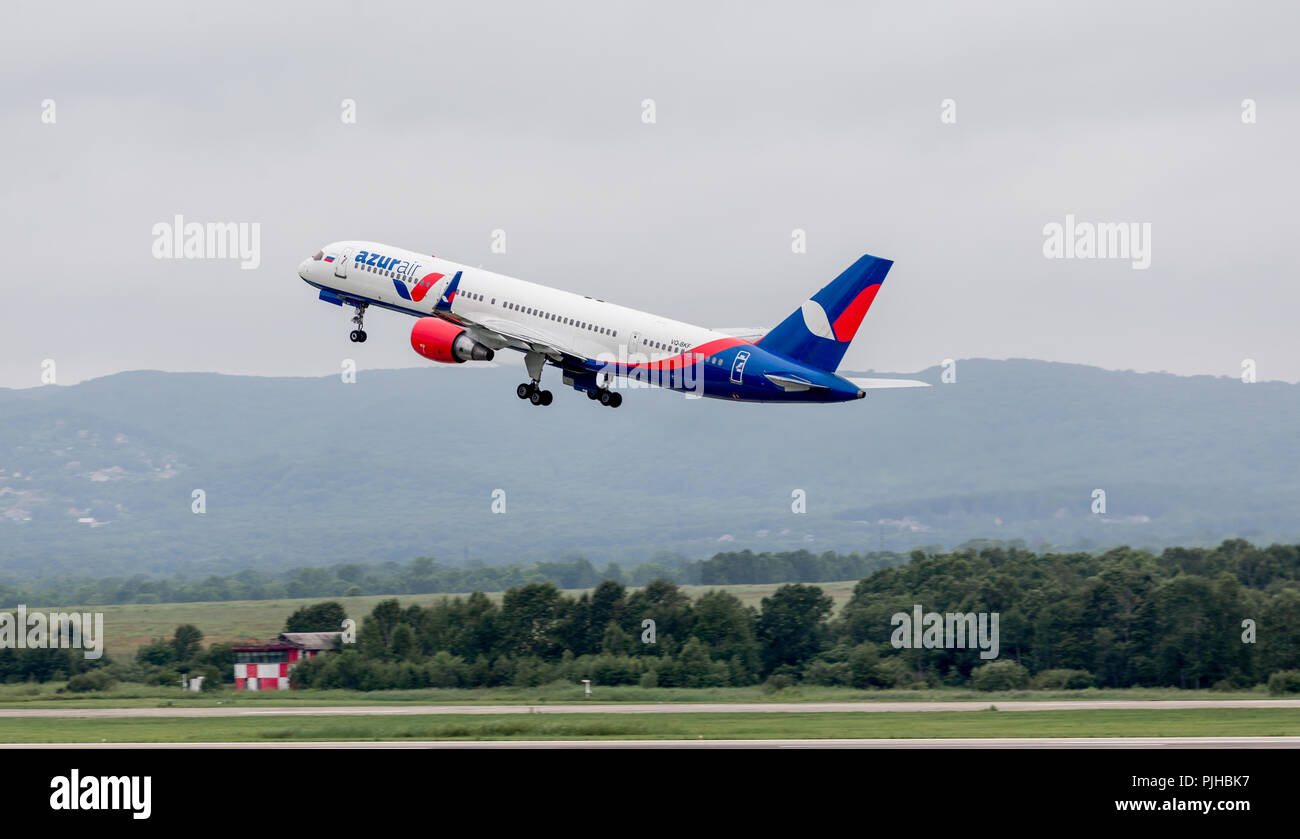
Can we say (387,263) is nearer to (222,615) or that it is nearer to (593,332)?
(593,332)

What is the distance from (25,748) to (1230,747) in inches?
1892

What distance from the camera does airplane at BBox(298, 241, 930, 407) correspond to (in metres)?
78.5

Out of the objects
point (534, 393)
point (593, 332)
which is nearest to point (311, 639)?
point (534, 393)

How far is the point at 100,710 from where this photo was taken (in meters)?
95.4

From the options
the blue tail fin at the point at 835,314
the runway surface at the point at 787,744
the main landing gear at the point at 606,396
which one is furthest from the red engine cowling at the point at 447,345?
the runway surface at the point at 787,744

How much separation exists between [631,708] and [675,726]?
502 inches

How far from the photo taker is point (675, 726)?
77.4 meters

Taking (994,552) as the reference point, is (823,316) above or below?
above

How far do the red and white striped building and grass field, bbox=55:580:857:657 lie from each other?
542 cm

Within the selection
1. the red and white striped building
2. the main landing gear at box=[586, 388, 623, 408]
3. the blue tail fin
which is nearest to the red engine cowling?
the main landing gear at box=[586, 388, 623, 408]
